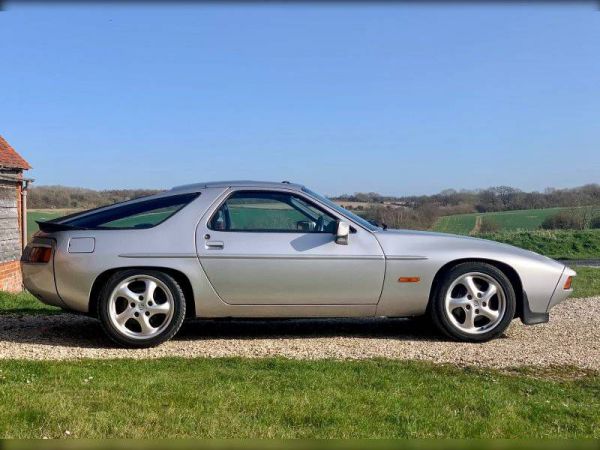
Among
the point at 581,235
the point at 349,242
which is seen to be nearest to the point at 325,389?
the point at 349,242

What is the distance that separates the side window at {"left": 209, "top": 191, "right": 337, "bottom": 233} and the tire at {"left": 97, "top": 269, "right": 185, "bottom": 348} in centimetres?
73

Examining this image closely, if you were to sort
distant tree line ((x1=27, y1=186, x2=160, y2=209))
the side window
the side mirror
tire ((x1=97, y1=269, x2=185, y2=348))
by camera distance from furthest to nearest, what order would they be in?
distant tree line ((x1=27, y1=186, x2=160, y2=209)), the side window, the side mirror, tire ((x1=97, y1=269, x2=185, y2=348))

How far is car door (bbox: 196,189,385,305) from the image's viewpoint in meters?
6.08

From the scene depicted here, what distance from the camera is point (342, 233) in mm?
6066

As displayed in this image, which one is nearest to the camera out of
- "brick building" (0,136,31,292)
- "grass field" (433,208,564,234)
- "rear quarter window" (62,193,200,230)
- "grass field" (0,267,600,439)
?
"grass field" (0,267,600,439)

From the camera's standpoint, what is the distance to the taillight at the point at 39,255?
609 cm

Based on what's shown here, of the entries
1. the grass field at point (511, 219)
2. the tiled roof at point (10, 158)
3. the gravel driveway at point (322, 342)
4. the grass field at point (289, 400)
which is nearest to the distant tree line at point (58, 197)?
the tiled roof at point (10, 158)

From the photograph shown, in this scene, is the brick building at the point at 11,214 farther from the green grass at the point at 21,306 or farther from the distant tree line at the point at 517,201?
the distant tree line at the point at 517,201

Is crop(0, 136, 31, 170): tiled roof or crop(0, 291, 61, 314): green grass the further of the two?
crop(0, 136, 31, 170): tiled roof

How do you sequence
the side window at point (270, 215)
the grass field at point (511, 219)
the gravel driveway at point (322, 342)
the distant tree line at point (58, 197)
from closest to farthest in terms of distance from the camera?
the gravel driveway at point (322, 342)
the side window at point (270, 215)
the distant tree line at point (58, 197)
the grass field at point (511, 219)

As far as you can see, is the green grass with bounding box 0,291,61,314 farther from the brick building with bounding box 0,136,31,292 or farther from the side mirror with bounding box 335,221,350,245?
the brick building with bounding box 0,136,31,292

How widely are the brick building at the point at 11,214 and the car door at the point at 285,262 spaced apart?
10.4m

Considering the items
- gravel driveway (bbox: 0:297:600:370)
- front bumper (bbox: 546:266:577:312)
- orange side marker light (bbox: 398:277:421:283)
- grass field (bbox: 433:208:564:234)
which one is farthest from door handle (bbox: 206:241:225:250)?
grass field (bbox: 433:208:564:234)

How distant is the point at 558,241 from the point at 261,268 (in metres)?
28.1
